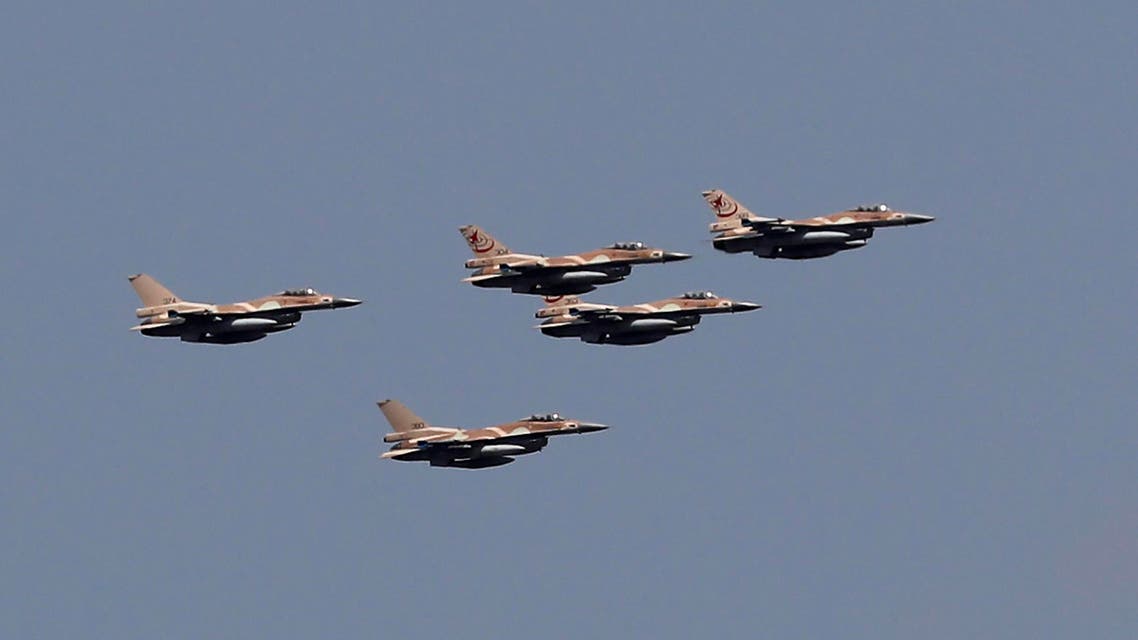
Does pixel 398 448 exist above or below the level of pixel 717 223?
below

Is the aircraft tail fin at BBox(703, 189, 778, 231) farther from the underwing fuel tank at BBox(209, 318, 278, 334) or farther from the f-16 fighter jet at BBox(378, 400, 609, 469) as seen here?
the underwing fuel tank at BBox(209, 318, 278, 334)

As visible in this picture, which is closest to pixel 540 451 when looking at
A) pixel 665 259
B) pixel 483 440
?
pixel 483 440

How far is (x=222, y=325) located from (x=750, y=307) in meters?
40.5

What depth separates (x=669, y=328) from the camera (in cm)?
19550

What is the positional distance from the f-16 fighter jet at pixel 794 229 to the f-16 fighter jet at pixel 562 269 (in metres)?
4.48

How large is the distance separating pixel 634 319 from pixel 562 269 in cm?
723

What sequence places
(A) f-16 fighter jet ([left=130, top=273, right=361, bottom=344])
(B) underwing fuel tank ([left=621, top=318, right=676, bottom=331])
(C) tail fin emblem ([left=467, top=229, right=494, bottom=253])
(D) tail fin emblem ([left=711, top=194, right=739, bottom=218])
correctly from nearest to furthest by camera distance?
(A) f-16 fighter jet ([left=130, top=273, right=361, bottom=344]) → (D) tail fin emblem ([left=711, top=194, right=739, bottom=218]) → (B) underwing fuel tank ([left=621, top=318, right=676, bottom=331]) → (C) tail fin emblem ([left=467, top=229, right=494, bottom=253])

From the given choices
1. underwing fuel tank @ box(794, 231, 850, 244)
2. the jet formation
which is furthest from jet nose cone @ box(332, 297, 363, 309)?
underwing fuel tank @ box(794, 231, 850, 244)

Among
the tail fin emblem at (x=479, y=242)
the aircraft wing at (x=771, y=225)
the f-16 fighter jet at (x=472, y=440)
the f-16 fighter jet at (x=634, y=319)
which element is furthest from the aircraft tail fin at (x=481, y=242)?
the aircraft wing at (x=771, y=225)

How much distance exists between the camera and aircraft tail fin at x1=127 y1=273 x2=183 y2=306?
191m

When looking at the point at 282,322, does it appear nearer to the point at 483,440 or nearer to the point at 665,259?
the point at 483,440

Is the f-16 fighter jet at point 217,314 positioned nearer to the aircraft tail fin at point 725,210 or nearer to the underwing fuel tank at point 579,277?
the underwing fuel tank at point 579,277

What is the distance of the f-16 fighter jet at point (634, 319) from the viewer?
194 metres

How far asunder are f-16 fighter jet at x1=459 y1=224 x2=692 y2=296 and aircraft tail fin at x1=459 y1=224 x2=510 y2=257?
1150 millimetres
